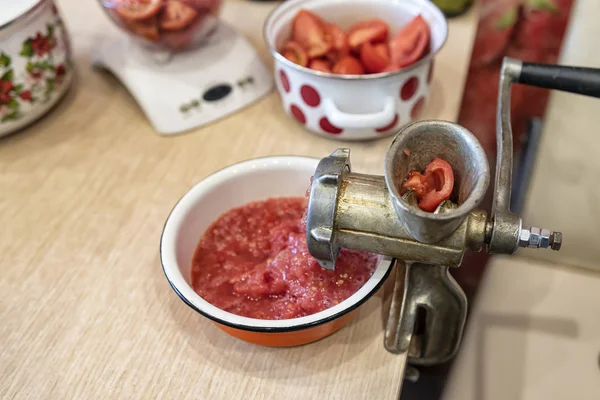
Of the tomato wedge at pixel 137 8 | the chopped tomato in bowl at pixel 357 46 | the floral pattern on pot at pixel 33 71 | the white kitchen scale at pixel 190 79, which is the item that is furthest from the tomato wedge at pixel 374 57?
the floral pattern on pot at pixel 33 71

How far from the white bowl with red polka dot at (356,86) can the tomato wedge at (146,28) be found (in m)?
0.16

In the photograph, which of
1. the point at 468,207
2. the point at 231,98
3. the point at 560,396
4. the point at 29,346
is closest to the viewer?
the point at 468,207

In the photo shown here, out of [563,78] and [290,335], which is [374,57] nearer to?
[563,78]

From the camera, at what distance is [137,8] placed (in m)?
0.74

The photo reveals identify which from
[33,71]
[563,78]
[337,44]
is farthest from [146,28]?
[563,78]

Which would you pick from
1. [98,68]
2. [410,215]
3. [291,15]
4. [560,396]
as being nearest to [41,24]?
[98,68]

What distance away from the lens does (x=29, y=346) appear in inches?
21.8

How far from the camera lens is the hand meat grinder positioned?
42cm

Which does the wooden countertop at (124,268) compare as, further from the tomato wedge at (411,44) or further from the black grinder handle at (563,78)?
the black grinder handle at (563,78)

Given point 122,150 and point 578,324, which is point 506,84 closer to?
point 578,324

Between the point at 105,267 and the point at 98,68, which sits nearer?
the point at 105,267

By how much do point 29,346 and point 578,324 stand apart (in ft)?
2.23

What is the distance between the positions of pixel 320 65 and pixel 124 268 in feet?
1.15

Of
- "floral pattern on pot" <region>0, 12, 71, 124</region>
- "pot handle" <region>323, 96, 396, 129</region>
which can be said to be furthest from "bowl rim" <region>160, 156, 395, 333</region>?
"floral pattern on pot" <region>0, 12, 71, 124</region>
